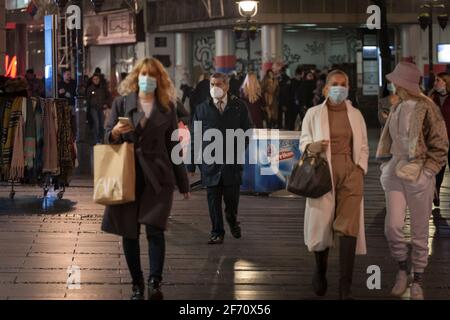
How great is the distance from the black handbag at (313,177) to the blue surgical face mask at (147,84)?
133 cm

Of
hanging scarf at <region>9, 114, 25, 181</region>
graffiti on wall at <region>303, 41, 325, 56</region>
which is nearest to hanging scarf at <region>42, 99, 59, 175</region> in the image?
hanging scarf at <region>9, 114, 25, 181</region>

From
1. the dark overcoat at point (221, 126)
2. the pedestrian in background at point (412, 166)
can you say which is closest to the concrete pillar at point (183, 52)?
the dark overcoat at point (221, 126)

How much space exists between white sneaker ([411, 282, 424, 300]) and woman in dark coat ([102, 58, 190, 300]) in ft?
6.83

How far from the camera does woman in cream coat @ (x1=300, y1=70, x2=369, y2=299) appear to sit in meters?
8.66

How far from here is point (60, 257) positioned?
1067 centimetres

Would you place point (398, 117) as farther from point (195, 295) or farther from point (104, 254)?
point (104, 254)

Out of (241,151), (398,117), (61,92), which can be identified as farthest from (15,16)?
(398,117)

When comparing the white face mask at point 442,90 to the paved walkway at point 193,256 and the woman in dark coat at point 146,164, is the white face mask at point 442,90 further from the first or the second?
the woman in dark coat at point 146,164

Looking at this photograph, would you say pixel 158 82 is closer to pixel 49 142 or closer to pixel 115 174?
pixel 115 174

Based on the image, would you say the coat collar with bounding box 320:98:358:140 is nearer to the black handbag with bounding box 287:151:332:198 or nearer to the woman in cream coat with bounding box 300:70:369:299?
the woman in cream coat with bounding box 300:70:369:299

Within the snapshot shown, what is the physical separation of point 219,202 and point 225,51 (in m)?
32.3

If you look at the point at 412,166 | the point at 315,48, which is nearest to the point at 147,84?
the point at 412,166

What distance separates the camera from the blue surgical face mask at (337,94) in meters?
8.72

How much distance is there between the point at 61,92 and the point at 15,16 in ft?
76.5
